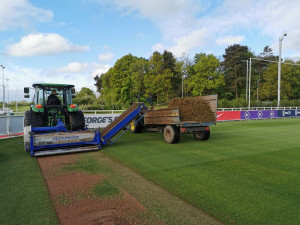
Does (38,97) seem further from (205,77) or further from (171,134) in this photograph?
(205,77)

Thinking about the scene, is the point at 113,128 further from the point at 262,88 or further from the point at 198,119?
the point at 262,88

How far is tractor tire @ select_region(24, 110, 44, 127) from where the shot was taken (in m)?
8.37

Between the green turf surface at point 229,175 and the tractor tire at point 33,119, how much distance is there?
8.69ft

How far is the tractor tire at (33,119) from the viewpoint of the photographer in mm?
8366

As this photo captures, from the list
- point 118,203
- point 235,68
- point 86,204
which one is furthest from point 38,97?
point 235,68

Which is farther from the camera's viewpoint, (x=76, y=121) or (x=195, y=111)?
(x=195, y=111)

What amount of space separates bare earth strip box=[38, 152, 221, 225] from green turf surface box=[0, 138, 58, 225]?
151 mm

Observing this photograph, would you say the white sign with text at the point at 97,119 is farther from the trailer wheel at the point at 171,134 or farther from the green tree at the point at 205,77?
the green tree at the point at 205,77

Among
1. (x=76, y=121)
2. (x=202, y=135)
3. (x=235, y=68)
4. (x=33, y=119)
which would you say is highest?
(x=235, y=68)

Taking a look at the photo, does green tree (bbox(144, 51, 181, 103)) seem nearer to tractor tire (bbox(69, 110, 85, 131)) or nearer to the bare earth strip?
tractor tire (bbox(69, 110, 85, 131))

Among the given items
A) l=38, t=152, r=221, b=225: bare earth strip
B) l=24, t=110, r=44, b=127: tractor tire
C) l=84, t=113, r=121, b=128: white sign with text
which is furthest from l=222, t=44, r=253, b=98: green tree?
l=38, t=152, r=221, b=225: bare earth strip

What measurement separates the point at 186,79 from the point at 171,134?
45.8 metres

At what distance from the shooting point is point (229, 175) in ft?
17.6

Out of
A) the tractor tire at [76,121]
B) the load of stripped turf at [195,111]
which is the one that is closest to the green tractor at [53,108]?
the tractor tire at [76,121]
